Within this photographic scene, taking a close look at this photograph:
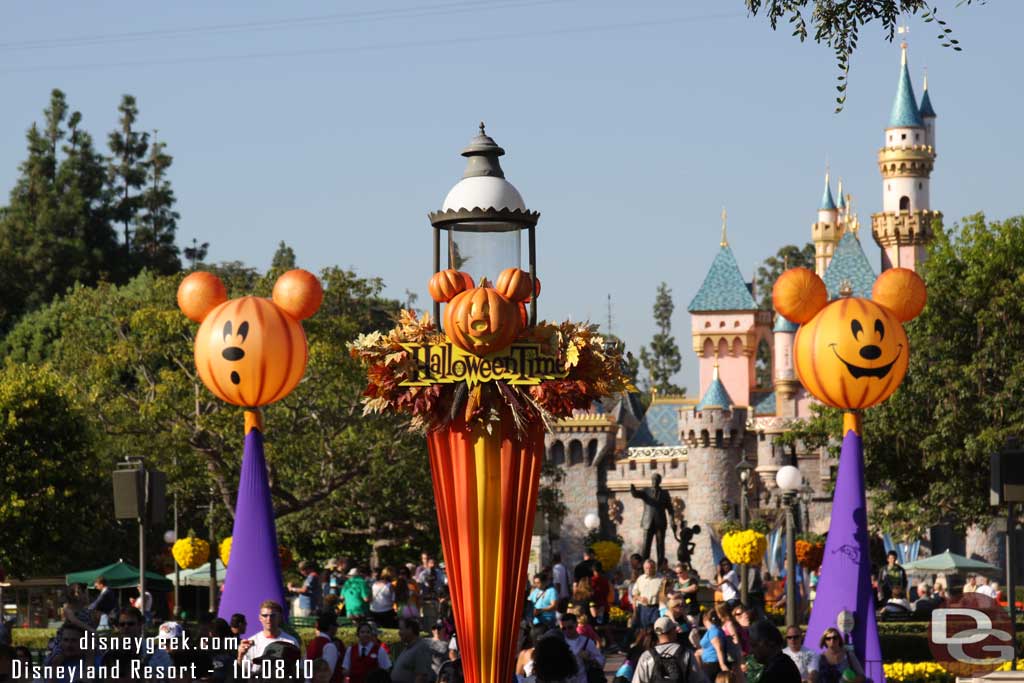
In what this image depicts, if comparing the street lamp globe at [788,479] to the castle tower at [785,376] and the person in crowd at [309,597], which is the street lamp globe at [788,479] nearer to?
the person in crowd at [309,597]

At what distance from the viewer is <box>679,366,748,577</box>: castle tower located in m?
62.9

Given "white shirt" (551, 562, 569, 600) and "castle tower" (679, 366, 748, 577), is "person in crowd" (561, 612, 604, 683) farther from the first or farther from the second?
"castle tower" (679, 366, 748, 577)

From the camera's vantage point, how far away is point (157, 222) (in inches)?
2564

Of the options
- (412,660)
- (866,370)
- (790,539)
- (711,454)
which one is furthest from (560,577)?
(711,454)

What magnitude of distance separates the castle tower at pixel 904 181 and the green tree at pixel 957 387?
36.0m

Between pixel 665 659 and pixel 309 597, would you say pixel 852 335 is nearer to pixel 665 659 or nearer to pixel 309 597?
pixel 665 659

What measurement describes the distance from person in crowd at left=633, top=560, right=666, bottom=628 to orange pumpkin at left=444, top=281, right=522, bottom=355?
7.33 m

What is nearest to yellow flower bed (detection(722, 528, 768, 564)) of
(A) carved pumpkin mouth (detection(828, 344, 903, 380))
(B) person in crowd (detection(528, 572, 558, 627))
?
(B) person in crowd (detection(528, 572, 558, 627))

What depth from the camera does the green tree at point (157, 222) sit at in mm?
64000

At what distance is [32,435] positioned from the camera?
3191 centimetres

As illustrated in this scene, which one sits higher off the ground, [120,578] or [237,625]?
[237,625]

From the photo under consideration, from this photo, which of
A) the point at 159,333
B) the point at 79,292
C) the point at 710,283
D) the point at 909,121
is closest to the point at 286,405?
the point at 159,333

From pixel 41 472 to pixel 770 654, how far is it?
23.3 meters

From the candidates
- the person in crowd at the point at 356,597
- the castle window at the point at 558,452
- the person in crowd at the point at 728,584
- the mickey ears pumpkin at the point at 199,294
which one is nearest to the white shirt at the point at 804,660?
the person in crowd at the point at 728,584
